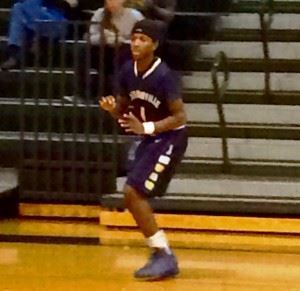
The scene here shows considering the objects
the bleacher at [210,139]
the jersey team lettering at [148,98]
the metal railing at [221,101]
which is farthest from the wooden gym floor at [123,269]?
the metal railing at [221,101]

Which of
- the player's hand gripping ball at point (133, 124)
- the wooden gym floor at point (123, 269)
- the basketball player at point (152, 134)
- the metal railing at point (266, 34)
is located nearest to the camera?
the player's hand gripping ball at point (133, 124)

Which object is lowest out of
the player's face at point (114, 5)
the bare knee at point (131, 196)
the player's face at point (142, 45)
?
the bare knee at point (131, 196)

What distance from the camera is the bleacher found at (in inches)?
269

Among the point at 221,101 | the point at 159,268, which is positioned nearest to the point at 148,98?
the point at 159,268

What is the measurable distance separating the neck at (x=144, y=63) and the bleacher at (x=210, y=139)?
1408mm

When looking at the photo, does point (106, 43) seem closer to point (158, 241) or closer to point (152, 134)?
point (152, 134)

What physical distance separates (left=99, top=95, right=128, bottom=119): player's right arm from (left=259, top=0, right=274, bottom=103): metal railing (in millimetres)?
2551

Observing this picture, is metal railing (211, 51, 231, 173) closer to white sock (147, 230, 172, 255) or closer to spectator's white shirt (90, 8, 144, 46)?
spectator's white shirt (90, 8, 144, 46)

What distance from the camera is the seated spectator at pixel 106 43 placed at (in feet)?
24.5

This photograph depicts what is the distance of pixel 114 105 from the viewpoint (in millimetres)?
5613

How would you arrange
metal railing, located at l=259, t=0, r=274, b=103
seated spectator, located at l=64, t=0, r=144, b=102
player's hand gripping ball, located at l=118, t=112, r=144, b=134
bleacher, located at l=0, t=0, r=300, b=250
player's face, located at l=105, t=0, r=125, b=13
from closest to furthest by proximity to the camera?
player's hand gripping ball, located at l=118, t=112, r=144, b=134, bleacher, located at l=0, t=0, r=300, b=250, seated spectator, located at l=64, t=0, r=144, b=102, player's face, located at l=105, t=0, r=125, b=13, metal railing, located at l=259, t=0, r=274, b=103

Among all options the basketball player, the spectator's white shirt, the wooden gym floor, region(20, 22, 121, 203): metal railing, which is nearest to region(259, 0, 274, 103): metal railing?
the spectator's white shirt

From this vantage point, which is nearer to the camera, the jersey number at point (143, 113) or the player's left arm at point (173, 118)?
the player's left arm at point (173, 118)

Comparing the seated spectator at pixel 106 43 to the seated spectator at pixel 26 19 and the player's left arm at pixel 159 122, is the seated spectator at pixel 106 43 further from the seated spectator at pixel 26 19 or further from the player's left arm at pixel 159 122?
the player's left arm at pixel 159 122
